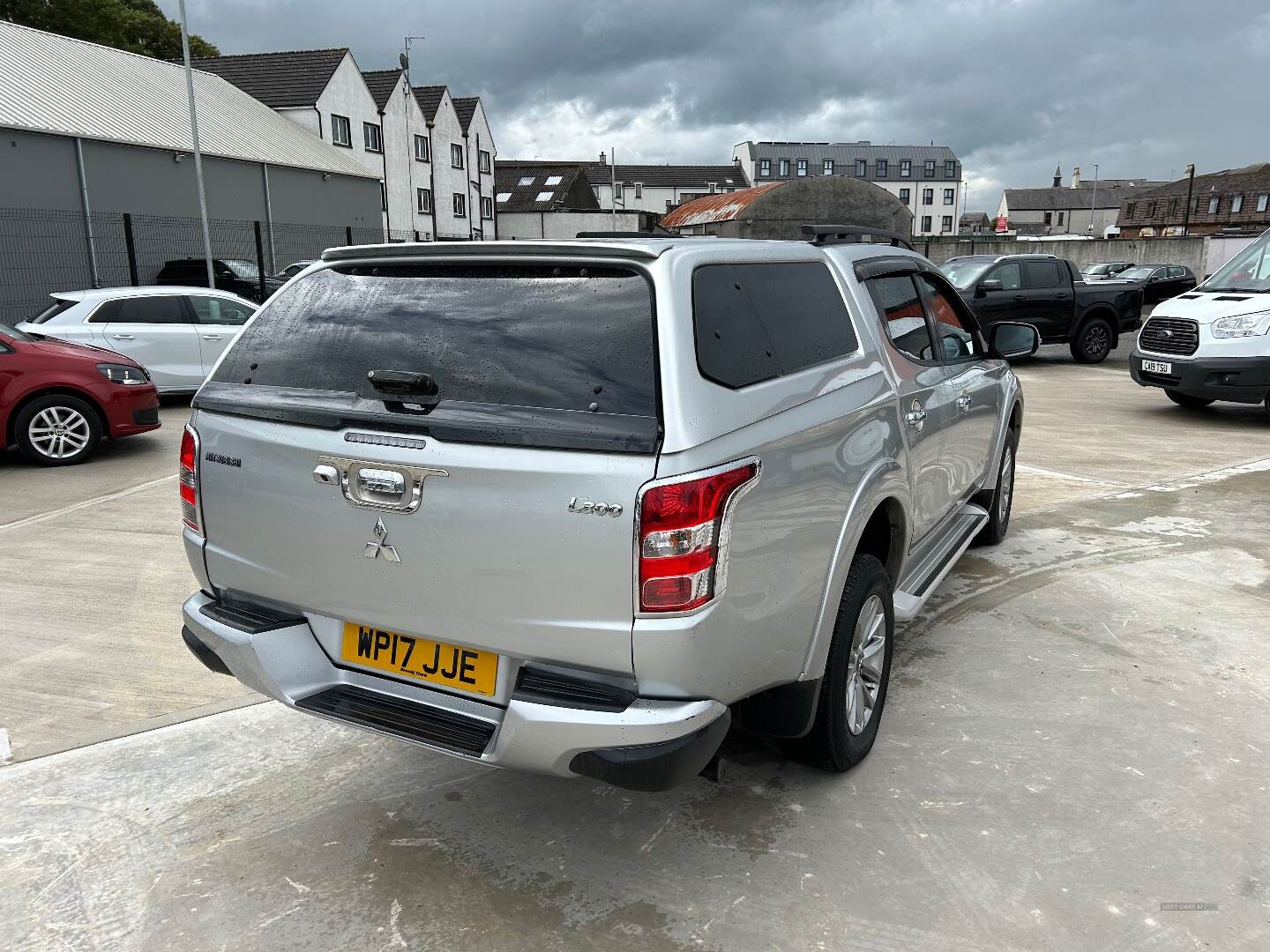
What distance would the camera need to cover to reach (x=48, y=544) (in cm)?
595

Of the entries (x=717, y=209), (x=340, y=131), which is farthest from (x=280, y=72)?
(x=717, y=209)

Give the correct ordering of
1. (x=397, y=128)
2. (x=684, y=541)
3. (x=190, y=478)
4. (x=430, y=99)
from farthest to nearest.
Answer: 1. (x=430, y=99)
2. (x=397, y=128)
3. (x=190, y=478)
4. (x=684, y=541)

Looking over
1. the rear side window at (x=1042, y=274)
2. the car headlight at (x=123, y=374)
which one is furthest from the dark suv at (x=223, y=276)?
the rear side window at (x=1042, y=274)

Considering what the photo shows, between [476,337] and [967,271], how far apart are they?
49.8 ft

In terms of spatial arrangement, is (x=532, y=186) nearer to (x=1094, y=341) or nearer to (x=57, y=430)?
(x=1094, y=341)

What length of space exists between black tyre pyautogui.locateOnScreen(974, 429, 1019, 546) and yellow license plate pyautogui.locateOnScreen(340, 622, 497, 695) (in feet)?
12.6

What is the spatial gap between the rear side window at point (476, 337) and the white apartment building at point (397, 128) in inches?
1314

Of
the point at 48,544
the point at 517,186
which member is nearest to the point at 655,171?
the point at 517,186

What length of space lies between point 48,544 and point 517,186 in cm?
5887

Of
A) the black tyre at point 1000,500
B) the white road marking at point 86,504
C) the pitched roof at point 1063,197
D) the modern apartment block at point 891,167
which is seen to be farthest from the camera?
the pitched roof at point 1063,197

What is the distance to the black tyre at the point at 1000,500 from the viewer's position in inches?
218

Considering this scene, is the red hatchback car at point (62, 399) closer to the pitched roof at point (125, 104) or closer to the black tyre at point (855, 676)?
the black tyre at point (855, 676)

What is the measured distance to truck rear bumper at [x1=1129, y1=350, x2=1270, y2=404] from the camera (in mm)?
9867

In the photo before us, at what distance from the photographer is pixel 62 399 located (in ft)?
27.5
